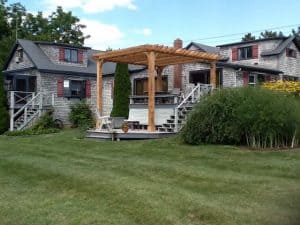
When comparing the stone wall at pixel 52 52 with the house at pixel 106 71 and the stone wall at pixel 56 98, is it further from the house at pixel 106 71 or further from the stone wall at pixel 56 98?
the stone wall at pixel 56 98

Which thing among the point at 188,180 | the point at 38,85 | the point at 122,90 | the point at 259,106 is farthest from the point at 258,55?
the point at 188,180

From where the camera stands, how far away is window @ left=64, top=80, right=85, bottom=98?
96.2 ft

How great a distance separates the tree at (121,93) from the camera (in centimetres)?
2633

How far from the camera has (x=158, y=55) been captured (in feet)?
62.8

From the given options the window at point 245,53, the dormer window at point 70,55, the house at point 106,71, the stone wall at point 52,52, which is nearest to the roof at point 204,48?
the house at point 106,71

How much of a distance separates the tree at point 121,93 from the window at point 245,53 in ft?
33.6

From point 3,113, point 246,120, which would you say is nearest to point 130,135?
point 246,120

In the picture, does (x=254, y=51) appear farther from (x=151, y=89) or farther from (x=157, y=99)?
(x=151, y=89)

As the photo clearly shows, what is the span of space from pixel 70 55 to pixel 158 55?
546 inches

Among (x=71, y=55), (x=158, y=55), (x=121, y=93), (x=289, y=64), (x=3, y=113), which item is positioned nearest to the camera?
(x=158, y=55)

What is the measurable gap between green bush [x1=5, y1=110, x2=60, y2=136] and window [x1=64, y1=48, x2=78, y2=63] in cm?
602

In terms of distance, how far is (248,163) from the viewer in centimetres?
996

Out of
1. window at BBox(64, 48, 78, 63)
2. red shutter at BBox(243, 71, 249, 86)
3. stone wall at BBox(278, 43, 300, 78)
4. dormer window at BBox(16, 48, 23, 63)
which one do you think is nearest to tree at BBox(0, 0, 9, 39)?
dormer window at BBox(16, 48, 23, 63)

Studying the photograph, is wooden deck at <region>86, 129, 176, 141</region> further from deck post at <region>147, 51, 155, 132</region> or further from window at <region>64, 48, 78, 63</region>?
window at <region>64, 48, 78, 63</region>
